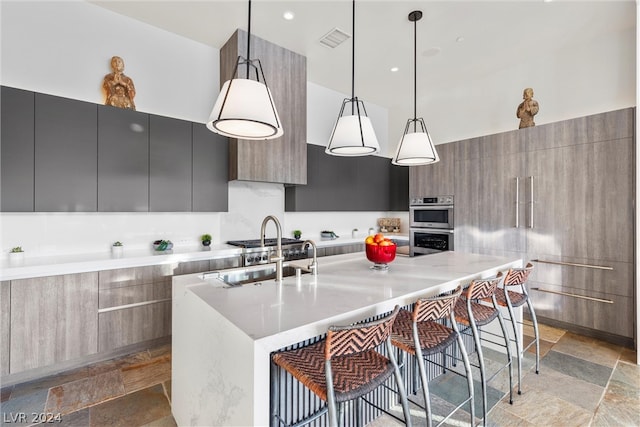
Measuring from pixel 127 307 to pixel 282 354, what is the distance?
6.58 ft

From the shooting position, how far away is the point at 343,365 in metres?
1.37

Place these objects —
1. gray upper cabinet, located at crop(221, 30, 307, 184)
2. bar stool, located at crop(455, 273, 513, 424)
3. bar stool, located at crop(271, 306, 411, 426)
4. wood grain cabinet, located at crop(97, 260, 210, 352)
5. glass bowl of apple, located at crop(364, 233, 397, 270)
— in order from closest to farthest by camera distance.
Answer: bar stool, located at crop(271, 306, 411, 426)
bar stool, located at crop(455, 273, 513, 424)
glass bowl of apple, located at crop(364, 233, 397, 270)
wood grain cabinet, located at crop(97, 260, 210, 352)
gray upper cabinet, located at crop(221, 30, 307, 184)

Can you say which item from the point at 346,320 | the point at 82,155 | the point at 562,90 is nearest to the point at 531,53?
the point at 562,90

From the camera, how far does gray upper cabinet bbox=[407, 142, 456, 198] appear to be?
4133 mm

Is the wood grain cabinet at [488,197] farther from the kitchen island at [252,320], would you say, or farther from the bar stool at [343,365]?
the bar stool at [343,365]

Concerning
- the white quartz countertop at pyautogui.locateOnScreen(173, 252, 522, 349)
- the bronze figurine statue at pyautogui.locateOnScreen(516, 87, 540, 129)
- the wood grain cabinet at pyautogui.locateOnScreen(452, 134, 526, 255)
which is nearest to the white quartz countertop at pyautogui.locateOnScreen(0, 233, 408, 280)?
the white quartz countertop at pyautogui.locateOnScreen(173, 252, 522, 349)

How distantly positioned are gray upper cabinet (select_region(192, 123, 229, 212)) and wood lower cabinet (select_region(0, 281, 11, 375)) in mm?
1526

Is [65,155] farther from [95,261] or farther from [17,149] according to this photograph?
[95,261]

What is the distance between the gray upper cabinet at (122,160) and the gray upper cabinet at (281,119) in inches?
35.6

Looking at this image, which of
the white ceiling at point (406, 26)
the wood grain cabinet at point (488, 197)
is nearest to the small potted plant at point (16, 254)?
the white ceiling at point (406, 26)

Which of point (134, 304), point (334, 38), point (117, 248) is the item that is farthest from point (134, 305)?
point (334, 38)

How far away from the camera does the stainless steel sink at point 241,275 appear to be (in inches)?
73.1

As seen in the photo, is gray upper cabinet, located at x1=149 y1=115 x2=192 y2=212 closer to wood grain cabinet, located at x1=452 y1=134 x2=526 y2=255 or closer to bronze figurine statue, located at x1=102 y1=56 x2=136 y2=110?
bronze figurine statue, located at x1=102 y1=56 x2=136 y2=110

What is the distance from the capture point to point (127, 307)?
2.65 metres
